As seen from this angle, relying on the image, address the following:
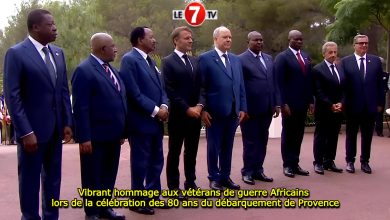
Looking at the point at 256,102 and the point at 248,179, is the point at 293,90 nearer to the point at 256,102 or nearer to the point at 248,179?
the point at 256,102

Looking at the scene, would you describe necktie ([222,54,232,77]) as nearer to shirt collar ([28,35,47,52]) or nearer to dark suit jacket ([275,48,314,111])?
dark suit jacket ([275,48,314,111])

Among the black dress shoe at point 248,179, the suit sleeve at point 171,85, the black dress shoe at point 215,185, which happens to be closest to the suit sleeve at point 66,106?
the suit sleeve at point 171,85

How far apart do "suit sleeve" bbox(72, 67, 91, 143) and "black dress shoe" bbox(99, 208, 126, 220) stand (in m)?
0.90

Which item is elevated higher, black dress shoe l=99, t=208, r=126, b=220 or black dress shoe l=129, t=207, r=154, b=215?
black dress shoe l=99, t=208, r=126, b=220

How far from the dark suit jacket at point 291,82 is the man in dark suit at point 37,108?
12.3ft

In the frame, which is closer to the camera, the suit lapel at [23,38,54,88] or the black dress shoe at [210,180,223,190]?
the suit lapel at [23,38,54,88]

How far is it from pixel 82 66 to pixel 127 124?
0.92m

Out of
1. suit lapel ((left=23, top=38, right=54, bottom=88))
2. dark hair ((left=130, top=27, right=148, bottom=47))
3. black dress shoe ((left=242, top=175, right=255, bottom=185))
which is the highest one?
dark hair ((left=130, top=27, right=148, bottom=47))

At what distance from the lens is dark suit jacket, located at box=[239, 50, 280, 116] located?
7.31 m

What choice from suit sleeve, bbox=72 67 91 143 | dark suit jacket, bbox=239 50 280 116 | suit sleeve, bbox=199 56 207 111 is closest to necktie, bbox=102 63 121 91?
suit sleeve, bbox=72 67 91 143

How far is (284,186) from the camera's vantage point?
724 cm

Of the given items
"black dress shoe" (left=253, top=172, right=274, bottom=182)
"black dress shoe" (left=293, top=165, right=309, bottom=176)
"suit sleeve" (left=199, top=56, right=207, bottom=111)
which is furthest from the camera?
"black dress shoe" (left=293, top=165, right=309, bottom=176)

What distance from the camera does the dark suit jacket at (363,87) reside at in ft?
26.3

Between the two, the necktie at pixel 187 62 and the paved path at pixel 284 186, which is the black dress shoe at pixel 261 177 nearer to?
the paved path at pixel 284 186
